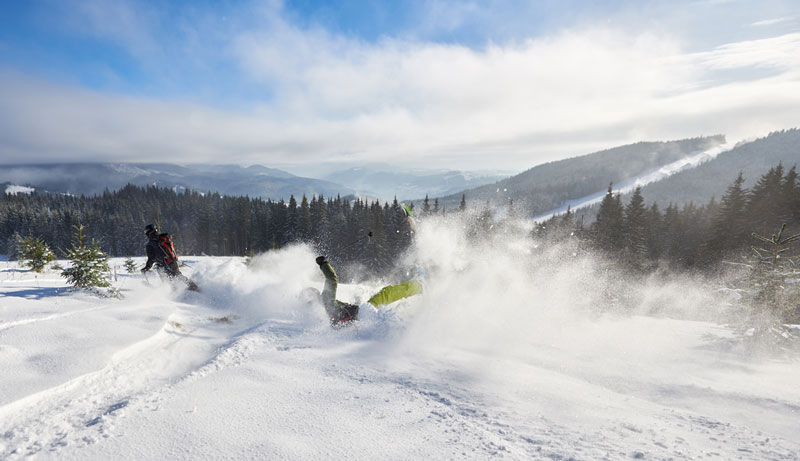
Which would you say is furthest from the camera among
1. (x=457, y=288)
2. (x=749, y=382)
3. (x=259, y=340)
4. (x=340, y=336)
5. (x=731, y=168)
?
(x=731, y=168)

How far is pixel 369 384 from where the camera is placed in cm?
549

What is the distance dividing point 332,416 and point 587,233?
32420 mm

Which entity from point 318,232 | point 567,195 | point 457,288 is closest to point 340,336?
point 457,288

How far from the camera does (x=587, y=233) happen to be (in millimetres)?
30656

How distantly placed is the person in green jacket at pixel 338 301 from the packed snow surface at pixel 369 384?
367 mm

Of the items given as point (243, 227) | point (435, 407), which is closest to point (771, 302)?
point (435, 407)

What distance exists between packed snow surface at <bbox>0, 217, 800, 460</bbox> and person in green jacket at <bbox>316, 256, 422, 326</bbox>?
1.20ft

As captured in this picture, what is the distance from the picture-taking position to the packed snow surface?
12.4 ft

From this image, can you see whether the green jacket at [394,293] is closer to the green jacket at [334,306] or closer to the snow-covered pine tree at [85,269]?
the green jacket at [334,306]

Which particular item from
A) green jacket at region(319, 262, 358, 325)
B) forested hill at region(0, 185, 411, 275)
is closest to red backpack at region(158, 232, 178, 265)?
green jacket at region(319, 262, 358, 325)

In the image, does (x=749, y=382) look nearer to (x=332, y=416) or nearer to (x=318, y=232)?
(x=332, y=416)

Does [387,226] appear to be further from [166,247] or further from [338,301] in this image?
[338,301]

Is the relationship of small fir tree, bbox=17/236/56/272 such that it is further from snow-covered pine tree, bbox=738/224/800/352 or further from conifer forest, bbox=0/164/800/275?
snow-covered pine tree, bbox=738/224/800/352

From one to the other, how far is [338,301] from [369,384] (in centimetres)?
399
